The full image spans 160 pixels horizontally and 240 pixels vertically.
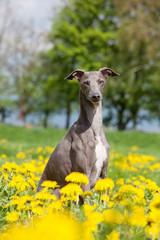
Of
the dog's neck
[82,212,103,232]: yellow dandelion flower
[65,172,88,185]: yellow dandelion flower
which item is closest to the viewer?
[82,212,103,232]: yellow dandelion flower

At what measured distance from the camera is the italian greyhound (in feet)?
10.4

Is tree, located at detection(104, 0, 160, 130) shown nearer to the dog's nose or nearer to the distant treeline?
the distant treeline

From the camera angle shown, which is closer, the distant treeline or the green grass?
the green grass

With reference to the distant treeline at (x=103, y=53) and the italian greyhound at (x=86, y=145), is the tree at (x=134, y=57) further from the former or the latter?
the italian greyhound at (x=86, y=145)

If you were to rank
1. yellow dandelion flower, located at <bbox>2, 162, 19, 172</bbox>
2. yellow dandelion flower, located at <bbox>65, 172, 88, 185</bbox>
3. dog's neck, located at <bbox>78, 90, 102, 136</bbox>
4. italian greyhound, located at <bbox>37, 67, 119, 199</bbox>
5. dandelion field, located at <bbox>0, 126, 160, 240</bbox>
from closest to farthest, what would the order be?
dandelion field, located at <bbox>0, 126, 160, 240</bbox>, yellow dandelion flower, located at <bbox>65, 172, 88, 185</bbox>, yellow dandelion flower, located at <bbox>2, 162, 19, 172</bbox>, italian greyhound, located at <bbox>37, 67, 119, 199</bbox>, dog's neck, located at <bbox>78, 90, 102, 136</bbox>

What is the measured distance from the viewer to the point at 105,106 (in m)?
29.0

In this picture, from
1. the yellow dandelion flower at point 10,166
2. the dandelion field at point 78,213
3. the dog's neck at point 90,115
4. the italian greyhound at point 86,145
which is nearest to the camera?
the dandelion field at point 78,213

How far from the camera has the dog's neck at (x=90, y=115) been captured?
3.35 meters

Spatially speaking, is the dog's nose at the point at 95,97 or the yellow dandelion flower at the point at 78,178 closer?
the yellow dandelion flower at the point at 78,178

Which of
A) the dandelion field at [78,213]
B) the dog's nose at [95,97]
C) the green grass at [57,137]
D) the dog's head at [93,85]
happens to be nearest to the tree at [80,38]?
the green grass at [57,137]

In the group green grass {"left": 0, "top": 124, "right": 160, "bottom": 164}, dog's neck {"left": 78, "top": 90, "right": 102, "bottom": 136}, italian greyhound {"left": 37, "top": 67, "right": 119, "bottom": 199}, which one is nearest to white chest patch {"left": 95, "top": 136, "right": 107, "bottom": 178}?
italian greyhound {"left": 37, "top": 67, "right": 119, "bottom": 199}

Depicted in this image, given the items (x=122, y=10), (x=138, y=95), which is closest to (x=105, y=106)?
(x=138, y=95)

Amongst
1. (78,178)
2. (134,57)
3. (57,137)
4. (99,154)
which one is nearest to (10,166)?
(99,154)

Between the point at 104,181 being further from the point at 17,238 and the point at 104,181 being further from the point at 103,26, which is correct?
the point at 103,26
